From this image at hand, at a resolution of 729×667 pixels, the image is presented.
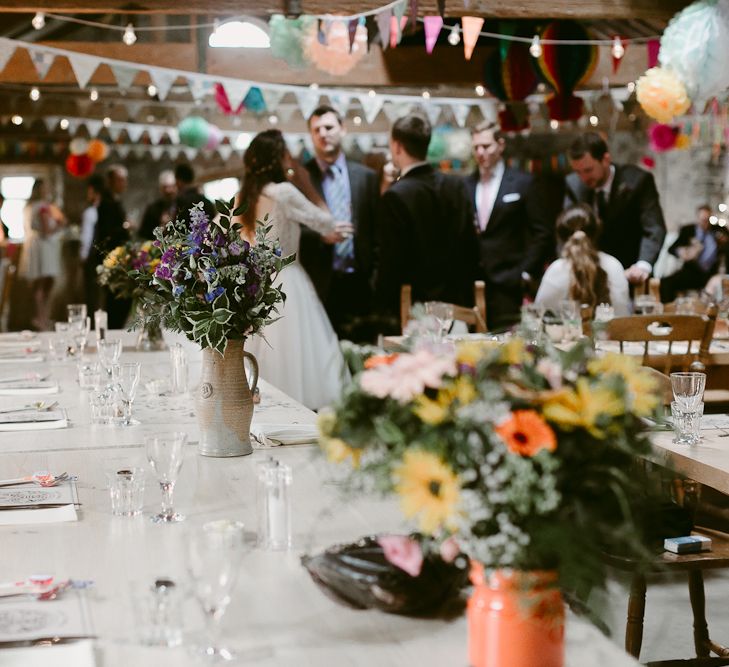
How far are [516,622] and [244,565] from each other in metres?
0.53

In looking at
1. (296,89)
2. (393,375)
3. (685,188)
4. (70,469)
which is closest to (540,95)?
(685,188)

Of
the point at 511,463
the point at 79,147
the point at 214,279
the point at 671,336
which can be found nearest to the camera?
the point at 511,463

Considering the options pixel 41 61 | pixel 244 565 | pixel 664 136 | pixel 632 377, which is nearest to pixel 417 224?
pixel 41 61

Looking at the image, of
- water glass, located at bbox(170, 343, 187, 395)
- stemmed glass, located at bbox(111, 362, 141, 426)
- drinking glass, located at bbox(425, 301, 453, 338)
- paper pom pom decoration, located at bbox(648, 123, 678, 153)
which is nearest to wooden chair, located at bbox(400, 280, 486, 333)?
drinking glass, located at bbox(425, 301, 453, 338)

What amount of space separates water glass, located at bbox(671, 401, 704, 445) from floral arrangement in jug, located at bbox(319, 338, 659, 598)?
1448 mm

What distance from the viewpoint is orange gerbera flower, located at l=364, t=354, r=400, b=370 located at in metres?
1.35

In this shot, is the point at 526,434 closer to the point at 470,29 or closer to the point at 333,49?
the point at 470,29

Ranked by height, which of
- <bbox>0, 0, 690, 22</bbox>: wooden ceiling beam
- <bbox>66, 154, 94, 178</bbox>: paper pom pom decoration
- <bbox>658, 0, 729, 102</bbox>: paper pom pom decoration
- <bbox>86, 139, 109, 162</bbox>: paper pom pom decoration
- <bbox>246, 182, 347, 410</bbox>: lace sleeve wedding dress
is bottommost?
<bbox>246, 182, 347, 410</bbox>: lace sleeve wedding dress

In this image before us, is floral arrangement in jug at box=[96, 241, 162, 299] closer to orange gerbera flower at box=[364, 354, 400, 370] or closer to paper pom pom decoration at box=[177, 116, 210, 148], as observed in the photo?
orange gerbera flower at box=[364, 354, 400, 370]

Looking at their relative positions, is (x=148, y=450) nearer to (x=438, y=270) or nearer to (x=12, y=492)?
(x=12, y=492)

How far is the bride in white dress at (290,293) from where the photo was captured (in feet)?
17.6

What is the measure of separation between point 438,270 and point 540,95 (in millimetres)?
6350

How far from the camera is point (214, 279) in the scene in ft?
7.47

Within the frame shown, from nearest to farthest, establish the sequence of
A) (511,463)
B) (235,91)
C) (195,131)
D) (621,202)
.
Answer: (511,463) < (621,202) < (235,91) < (195,131)
